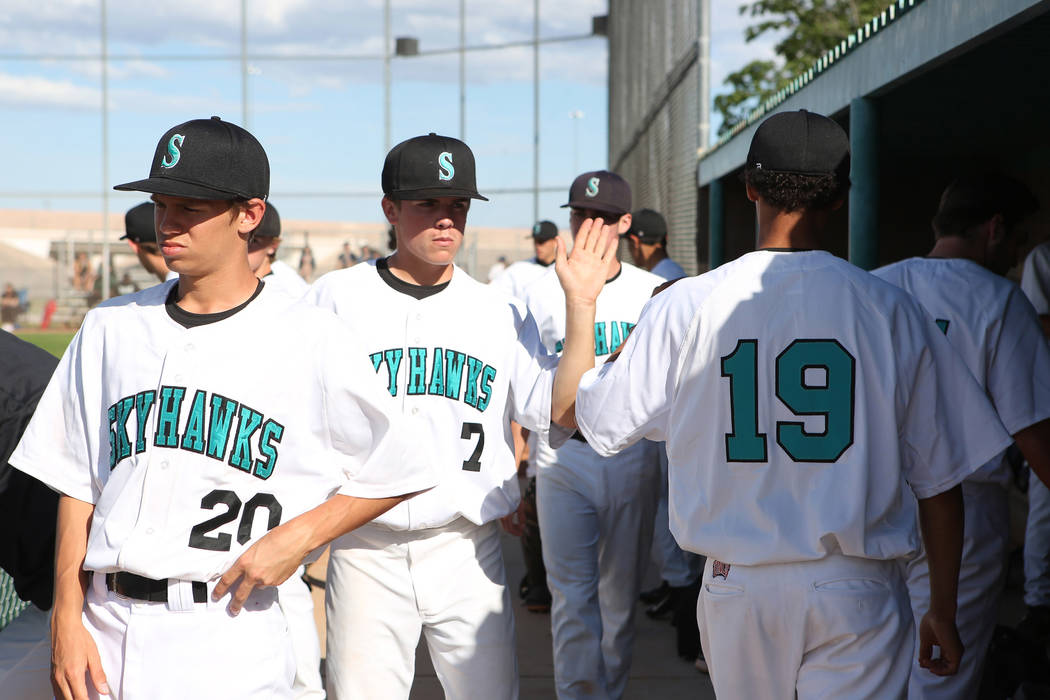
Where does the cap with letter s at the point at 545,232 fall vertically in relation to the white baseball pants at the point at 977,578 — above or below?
above

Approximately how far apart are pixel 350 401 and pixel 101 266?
24.2 m

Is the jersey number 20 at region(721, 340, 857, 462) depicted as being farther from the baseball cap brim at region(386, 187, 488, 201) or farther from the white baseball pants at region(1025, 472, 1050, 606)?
the white baseball pants at region(1025, 472, 1050, 606)

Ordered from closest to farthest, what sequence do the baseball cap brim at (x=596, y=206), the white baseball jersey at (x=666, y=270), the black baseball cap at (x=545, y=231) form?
the baseball cap brim at (x=596, y=206)
the white baseball jersey at (x=666, y=270)
the black baseball cap at (x=545, y=231)

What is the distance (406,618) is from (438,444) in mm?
530

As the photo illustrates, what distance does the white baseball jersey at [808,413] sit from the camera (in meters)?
2.19

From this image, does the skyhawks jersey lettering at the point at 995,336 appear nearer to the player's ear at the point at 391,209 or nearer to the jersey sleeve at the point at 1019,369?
the jersey sleeve at the point at 1019,369

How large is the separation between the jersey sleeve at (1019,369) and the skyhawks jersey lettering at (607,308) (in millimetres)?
1609

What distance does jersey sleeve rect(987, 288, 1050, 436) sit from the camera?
10.6 ft

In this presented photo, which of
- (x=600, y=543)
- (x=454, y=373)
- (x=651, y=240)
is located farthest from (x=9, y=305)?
(x=454, y=373)

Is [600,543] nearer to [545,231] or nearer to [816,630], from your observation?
[816,630]

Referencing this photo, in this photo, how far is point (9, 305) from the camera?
80.7 feet

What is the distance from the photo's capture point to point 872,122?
14.4ft

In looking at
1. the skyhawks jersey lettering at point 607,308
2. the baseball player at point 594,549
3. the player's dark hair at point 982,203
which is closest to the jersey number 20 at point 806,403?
the player's dark hair at point 982,203

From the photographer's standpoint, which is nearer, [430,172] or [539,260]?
[430,172]
